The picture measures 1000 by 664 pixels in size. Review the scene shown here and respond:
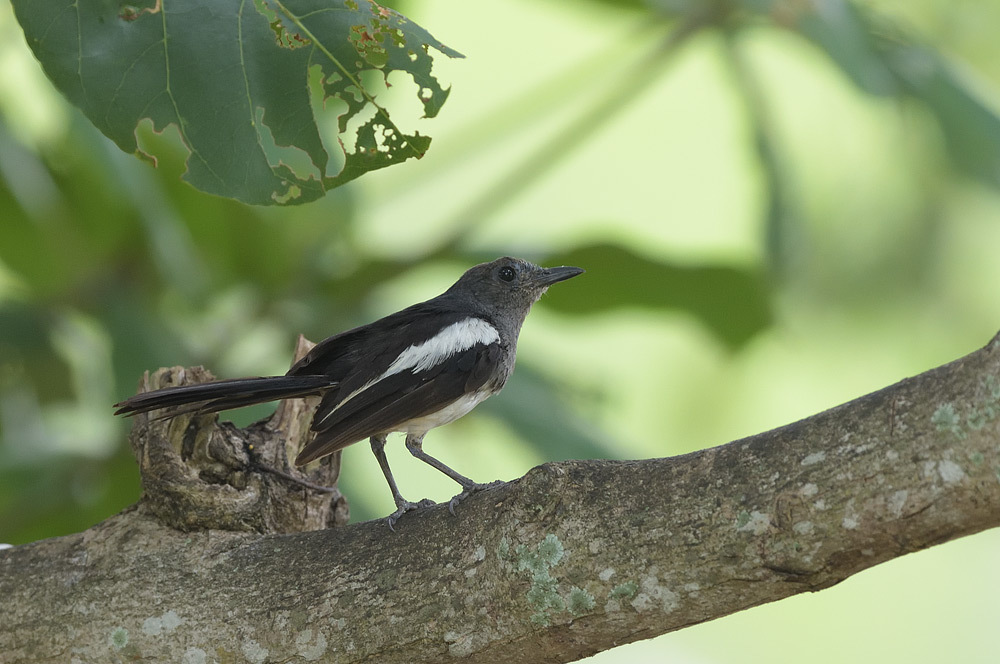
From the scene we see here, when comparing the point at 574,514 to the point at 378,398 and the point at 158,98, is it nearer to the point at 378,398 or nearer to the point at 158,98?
the point at 378,398

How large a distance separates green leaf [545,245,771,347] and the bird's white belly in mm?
1342

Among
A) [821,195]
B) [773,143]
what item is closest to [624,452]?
[773,143]

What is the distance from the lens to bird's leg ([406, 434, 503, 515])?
8.01 ft

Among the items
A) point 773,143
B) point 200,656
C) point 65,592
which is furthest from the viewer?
point 773,143

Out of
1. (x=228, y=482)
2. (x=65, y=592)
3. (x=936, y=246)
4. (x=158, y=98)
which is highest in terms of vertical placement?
(x=936, y=246)

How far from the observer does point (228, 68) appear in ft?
7.18

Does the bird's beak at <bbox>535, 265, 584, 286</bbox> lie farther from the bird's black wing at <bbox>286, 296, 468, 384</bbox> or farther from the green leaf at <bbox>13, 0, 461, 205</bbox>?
the green leaf at <bbox>13, 0, 461, 205</bbox>

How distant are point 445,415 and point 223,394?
0.74 meters

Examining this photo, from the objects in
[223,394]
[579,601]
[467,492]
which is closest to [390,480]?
[223,394]

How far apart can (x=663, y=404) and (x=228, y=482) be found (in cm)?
424

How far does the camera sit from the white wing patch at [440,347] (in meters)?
3.12

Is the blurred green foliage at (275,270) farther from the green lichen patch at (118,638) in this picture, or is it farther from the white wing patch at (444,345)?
the green lichen patch at (118,638)

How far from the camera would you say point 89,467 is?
4352mm

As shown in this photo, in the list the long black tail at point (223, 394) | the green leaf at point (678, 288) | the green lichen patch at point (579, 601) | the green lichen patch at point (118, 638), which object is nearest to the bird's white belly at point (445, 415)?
the long black tail at point (223, 394)
